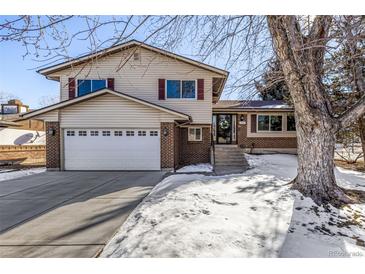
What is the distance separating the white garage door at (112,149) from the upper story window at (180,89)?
2282 mm

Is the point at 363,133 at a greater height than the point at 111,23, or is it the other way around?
the point at 111,23

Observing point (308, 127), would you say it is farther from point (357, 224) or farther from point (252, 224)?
point (252, 224)

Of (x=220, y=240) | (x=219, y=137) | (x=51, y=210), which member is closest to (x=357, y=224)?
(x=220, y=240)

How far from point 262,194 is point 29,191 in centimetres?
614

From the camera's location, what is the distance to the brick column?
9.81 m

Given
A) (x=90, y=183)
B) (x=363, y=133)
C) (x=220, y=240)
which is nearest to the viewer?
(x=220, y=240)

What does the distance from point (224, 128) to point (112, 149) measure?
7.15 meters

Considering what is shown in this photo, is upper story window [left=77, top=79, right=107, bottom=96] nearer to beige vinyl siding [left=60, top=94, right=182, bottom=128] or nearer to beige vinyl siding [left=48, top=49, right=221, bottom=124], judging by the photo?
beige vinyl siding [left=48, top=49, right=221, bottom=124]

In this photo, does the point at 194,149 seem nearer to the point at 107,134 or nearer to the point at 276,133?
the point at 107,134

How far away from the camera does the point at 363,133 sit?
29.8 feet

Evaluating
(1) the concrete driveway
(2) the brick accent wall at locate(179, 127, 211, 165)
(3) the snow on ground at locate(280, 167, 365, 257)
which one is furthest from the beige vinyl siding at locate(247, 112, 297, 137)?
(3) the snow on ground at locate(280, 167, 365, 257)

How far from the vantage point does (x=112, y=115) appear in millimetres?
9852

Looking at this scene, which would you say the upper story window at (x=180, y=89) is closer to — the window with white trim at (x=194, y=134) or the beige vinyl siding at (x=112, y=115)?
the beige vinyl siding at (x=112, y=115)

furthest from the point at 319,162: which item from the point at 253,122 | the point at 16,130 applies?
the point at 16,130
